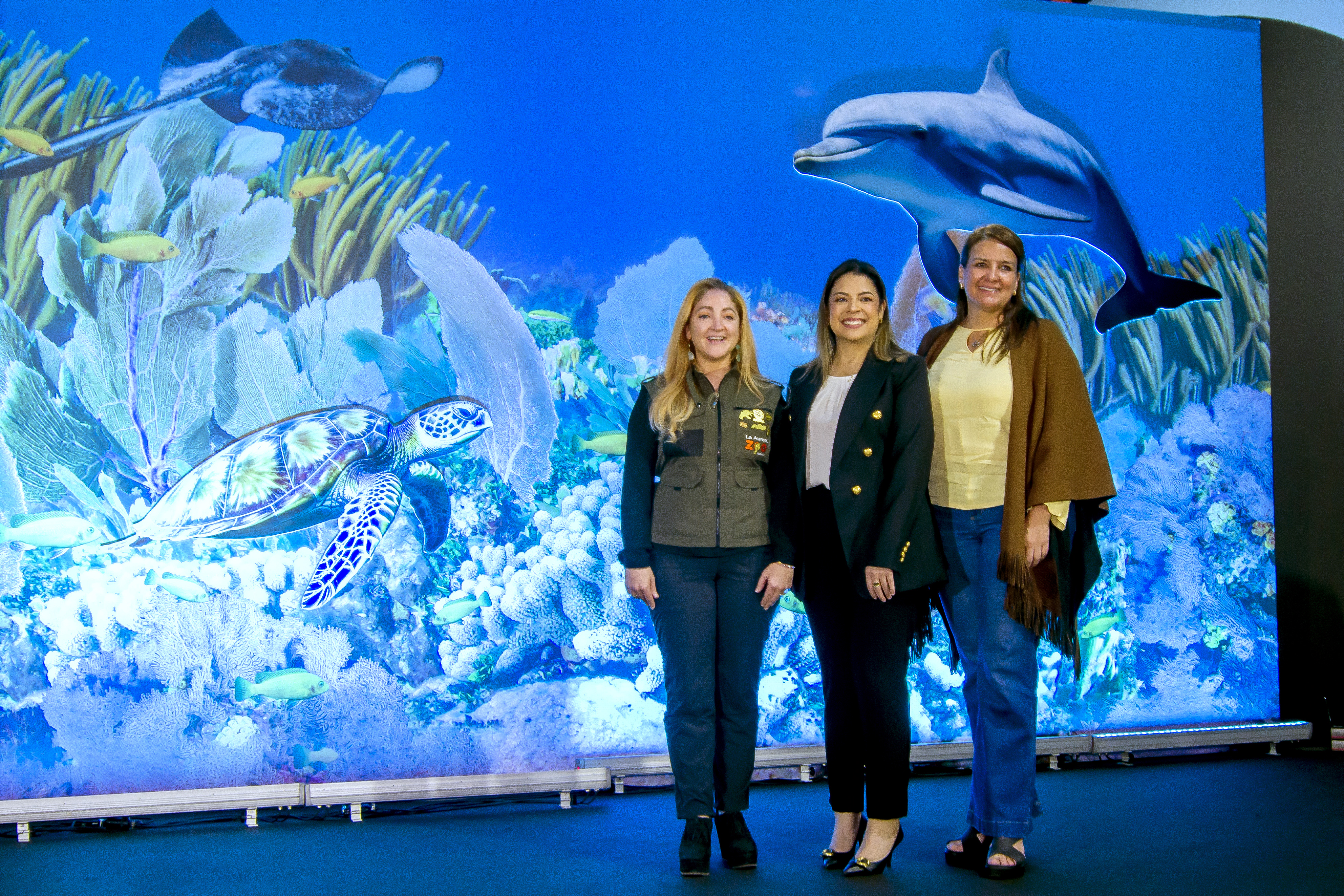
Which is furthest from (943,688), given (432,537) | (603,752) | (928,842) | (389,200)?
→ (389,200)

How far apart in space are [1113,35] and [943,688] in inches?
93.7

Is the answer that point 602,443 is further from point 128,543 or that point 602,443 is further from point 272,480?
point 128,543

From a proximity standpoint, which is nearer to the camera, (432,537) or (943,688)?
(432,537)

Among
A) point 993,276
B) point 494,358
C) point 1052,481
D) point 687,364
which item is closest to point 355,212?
point 494,358

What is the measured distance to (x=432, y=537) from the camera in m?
2.82

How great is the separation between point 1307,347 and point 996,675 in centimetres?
237

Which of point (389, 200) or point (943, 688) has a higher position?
point (389, 200)

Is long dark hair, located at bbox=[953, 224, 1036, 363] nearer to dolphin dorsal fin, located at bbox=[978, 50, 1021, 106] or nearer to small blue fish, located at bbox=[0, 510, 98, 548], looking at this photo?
dolphin dorsal fin, located at bbox=[978, 50, 1021, 106]

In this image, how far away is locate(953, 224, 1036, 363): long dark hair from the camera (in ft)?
6.76

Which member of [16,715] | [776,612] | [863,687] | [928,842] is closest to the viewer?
[863,687]

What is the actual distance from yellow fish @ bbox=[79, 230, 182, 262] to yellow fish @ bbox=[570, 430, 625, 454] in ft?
4.21

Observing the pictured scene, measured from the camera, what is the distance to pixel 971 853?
207cm

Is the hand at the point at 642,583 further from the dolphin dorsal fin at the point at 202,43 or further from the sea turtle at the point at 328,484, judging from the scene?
the dolphin dorsal fin at the point at 202,43

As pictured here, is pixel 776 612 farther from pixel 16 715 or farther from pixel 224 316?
pixel 16 715
